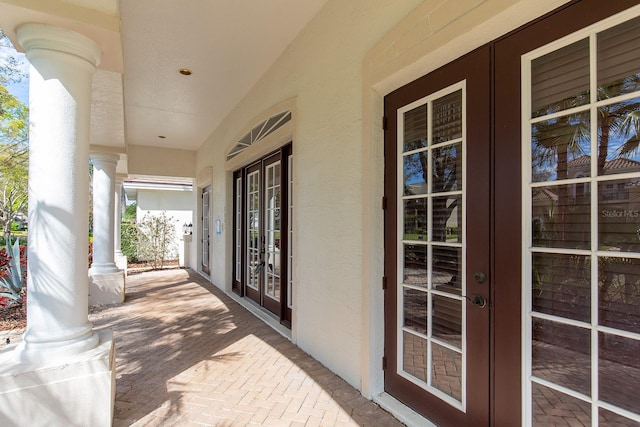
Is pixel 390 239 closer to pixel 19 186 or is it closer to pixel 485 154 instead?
pixel 485 154

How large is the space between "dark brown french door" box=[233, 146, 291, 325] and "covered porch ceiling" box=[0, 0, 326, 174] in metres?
1.31

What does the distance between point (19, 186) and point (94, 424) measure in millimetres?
7880

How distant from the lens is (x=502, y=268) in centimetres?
193

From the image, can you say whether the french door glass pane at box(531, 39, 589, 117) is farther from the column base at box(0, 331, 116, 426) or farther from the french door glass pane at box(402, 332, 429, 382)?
the column base at box(0, 331, 116, 426)

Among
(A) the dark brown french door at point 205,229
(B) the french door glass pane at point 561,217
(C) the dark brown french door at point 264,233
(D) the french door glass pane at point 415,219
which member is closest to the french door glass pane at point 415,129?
(D) the french door glass pane at point 415,219

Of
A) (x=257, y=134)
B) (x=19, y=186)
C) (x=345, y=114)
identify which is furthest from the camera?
(x=19, y=186)

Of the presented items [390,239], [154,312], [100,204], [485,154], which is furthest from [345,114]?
[100,204]

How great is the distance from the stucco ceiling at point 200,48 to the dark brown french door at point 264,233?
1268 mm

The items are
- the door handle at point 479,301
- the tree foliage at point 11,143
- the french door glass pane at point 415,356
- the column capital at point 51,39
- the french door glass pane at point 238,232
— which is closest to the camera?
the door handle at point 479,301

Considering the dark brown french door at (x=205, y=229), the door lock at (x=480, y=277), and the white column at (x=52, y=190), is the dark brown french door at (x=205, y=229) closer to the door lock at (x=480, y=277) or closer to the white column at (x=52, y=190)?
the white column at (x=52, y=190)

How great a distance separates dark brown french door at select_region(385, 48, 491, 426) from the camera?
6.73ft

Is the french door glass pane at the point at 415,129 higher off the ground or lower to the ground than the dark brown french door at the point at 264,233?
higher

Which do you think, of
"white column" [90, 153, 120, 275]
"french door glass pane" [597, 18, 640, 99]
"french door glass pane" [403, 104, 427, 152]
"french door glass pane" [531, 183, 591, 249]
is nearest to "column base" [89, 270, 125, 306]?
"white column" [90, 153, 120, 275]

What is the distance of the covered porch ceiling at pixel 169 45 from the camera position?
2357mm
